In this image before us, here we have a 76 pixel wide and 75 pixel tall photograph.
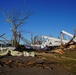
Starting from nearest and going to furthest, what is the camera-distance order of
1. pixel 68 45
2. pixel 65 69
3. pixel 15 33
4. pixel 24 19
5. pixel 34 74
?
pixel 34 74
pixel 65 69
pixel 68 45
pixel 15 33
pixel 24 19

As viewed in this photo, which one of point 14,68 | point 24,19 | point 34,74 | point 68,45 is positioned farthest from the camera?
point 24,19

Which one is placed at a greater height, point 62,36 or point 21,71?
point 62,36

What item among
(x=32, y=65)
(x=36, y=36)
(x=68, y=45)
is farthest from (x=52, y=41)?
(x=32, y=65)

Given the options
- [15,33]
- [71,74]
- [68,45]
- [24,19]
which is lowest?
[71,74]

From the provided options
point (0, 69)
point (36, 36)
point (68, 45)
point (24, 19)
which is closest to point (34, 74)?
point (0, 69)

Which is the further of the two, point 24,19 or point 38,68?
point 24,19

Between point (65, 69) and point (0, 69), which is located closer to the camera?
point (0, 69)

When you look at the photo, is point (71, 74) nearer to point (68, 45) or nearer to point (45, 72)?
point (45, 72)

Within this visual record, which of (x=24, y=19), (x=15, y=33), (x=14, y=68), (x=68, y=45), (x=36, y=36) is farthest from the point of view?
(x=36, y=36)

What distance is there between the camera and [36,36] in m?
50.6

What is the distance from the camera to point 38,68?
11.0 m

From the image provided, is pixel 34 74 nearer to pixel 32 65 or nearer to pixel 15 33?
pixel 32 65

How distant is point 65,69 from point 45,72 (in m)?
1.58

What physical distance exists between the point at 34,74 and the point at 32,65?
6.17 ft
